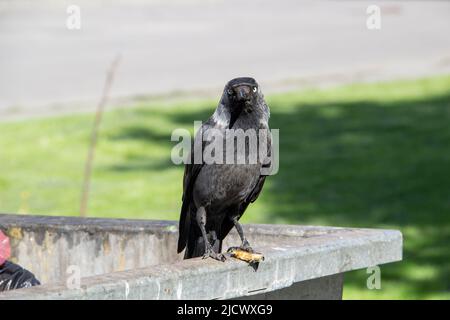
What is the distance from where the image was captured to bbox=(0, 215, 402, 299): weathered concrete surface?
3.50m

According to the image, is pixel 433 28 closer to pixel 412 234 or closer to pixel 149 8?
pixel 149 8

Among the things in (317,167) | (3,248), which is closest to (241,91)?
(3,248)

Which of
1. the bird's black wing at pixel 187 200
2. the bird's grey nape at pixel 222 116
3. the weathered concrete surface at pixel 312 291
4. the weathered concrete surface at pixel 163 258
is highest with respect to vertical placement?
the bird's grey nape at pixel 222 116

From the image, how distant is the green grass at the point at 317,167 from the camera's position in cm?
893

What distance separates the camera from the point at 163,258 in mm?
4871

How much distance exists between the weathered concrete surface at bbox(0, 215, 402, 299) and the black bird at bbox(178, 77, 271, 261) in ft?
0.37

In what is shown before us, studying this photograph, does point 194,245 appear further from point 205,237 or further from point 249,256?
point 249,256

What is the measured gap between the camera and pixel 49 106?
13.1m

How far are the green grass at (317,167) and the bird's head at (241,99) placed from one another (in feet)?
10.4

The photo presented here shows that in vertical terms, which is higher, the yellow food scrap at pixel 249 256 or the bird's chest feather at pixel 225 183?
the bird's chest feather at pixel 225 183

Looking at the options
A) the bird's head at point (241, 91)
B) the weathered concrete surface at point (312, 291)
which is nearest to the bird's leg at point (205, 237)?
the weathered concrete surface at point (312, 291)

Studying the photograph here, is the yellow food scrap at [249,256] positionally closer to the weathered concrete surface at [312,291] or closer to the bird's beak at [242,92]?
the weathered concrete surface at [312,291]

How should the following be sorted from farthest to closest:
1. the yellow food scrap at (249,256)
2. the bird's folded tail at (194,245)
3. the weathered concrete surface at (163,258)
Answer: the bird's folded tail at (194,245), the yellow food scrap at (249,256), the weathered concrete surface at (163,258)

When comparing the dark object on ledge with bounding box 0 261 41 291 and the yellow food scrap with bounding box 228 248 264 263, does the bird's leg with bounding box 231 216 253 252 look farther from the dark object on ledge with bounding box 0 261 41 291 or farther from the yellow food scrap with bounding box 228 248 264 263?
the dark object on ledge with bounding box 0 261 41 291
